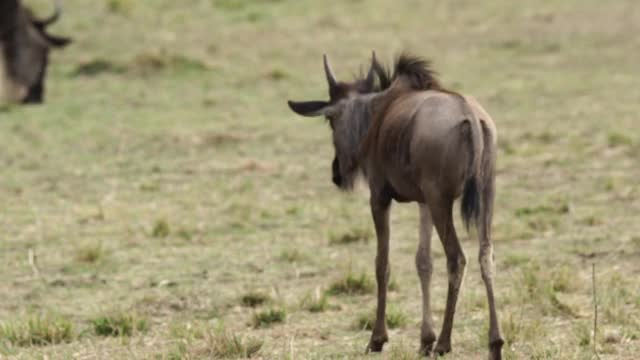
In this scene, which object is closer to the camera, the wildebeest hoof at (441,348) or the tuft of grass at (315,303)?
the wildebeest hoof at (441,348)

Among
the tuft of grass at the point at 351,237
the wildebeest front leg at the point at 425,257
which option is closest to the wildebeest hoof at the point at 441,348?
the wildebeest front leg at the point at 425,257

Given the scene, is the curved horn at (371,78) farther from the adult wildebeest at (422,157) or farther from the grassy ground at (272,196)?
the grassy ground at (272,196)

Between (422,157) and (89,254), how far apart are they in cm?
440

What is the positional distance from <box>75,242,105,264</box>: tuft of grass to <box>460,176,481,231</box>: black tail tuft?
Result: 177 inches

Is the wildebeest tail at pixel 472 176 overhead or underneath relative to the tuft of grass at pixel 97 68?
overhead

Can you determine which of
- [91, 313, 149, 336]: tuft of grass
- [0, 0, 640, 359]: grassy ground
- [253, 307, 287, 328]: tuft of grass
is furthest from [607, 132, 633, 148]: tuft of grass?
[91, 313, 149, 336]: tuft of grass

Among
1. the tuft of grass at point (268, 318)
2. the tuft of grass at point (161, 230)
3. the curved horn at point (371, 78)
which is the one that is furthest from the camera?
the tuft of grass at point (161, 230)

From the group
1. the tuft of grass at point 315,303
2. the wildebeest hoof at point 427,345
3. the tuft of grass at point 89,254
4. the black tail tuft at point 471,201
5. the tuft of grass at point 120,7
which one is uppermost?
the black tail tuft at point 471,201

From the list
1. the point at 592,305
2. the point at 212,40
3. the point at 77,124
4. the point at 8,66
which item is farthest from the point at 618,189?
the point at 212,40

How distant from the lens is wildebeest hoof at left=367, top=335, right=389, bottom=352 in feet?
25.1

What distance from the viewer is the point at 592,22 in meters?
26.0

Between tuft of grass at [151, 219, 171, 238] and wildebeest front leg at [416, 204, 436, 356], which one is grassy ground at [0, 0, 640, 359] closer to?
tuft of grass at [151, 219, 171, 238]

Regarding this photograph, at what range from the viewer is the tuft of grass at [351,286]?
31.5 ft

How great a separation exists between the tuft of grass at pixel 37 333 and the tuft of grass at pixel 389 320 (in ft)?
5.14
